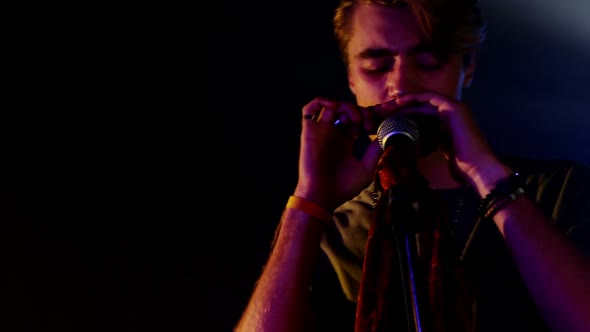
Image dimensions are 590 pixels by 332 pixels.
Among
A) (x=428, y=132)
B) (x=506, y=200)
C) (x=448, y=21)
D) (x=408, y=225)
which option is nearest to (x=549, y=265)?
(x=506, y=200)

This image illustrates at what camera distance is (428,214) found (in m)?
0.93

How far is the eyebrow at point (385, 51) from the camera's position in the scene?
1675 millimetres

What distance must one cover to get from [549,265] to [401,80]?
67 centimetres

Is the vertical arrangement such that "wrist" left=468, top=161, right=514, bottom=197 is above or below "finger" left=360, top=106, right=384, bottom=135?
below

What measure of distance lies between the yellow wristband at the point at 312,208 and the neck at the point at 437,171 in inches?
17.0

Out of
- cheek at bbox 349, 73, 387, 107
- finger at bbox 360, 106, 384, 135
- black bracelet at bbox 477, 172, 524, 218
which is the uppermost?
finger at bbox 360, 106, 384, 135

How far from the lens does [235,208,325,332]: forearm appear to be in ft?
4.48

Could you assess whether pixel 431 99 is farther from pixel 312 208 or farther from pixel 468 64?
pixel 468 64

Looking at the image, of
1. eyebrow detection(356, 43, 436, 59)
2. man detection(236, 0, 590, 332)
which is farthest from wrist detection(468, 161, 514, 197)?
eyebrow detection(356, 43, 436, 59)

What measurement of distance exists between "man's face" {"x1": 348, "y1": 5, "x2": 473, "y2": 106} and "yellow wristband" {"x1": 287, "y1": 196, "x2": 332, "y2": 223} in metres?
0.44

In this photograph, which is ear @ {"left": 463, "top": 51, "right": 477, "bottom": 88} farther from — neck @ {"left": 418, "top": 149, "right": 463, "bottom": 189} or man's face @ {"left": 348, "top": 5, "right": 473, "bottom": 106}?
neck @ {"left": 418, "top": 149, "right": 463, "bottom": 189}

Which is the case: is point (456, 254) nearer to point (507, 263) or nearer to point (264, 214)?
point (507, 263)

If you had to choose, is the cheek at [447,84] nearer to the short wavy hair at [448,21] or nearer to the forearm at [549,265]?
the short wavy hair at [448,21]

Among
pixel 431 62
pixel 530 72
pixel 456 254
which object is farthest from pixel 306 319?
pixel 530 72
